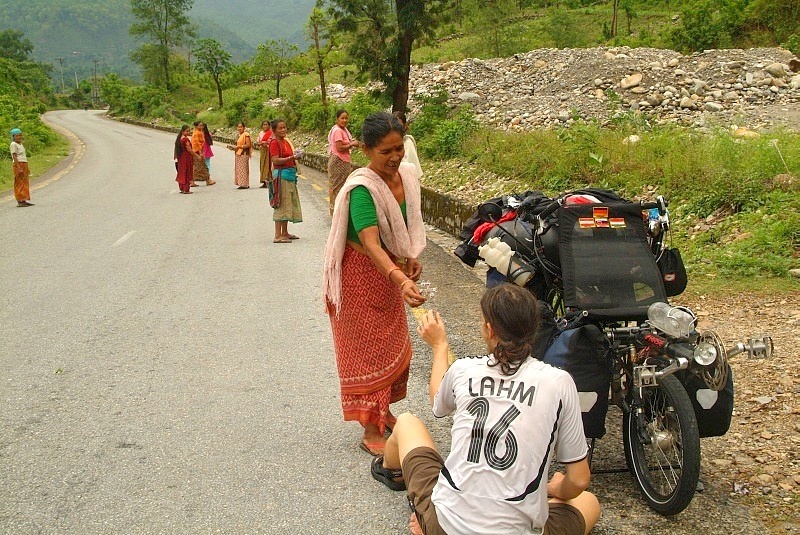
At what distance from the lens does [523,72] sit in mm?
27500

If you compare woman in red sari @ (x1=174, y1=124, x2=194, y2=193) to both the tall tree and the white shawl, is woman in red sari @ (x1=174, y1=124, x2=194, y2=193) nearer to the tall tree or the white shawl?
the tall tree

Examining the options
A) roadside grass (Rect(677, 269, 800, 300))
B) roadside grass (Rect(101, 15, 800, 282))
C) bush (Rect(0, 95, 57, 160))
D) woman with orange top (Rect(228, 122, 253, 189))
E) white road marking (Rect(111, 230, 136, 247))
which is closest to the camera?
roadside grass (Rect(677, 269, 800, 300))

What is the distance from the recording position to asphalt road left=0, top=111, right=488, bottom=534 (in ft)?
11.9

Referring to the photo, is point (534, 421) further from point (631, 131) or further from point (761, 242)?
point (631, 131)

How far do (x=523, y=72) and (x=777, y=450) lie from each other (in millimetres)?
25060

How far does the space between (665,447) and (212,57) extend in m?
52.1

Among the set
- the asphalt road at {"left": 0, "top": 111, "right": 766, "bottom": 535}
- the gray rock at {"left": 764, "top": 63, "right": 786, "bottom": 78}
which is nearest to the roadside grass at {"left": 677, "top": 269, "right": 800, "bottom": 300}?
the asphalt road at {"left": 0, "top": 111, "right": 766, "bottom": 535}

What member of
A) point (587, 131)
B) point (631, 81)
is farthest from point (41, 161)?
point (587, 131)

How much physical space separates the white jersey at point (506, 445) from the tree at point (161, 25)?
67.5 meters

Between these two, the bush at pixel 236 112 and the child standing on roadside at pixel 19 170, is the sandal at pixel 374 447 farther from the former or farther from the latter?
the bush at pixel 236 112

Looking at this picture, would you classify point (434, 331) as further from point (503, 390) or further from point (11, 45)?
point (11, 45)

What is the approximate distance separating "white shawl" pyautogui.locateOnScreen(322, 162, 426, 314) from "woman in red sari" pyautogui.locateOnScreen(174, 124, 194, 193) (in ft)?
45.6

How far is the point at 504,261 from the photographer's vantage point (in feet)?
13.2

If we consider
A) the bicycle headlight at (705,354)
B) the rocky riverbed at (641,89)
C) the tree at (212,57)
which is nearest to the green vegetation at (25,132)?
the tree at (212,57)
